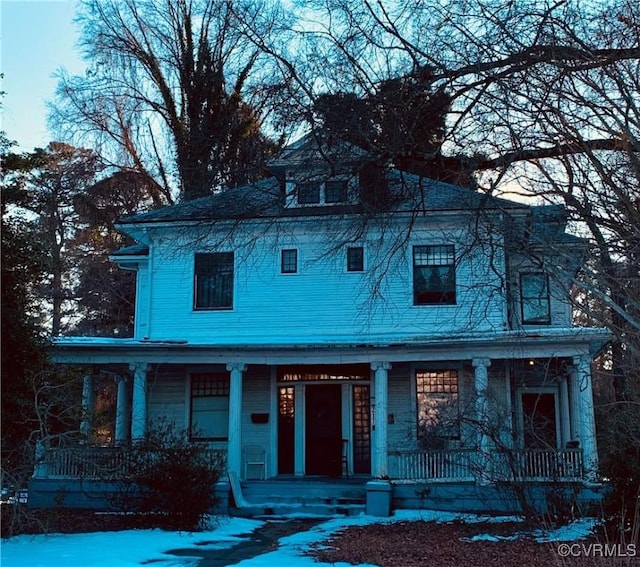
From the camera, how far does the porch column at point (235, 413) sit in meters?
16.2

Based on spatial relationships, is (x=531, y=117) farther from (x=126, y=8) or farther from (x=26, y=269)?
(x=126, y=8)

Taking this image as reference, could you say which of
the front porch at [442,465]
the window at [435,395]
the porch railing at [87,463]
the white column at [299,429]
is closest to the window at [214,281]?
the white column at [299,429]

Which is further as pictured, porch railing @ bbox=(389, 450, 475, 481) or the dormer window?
porch railing @ bbox=(389, 450, 475, 481)

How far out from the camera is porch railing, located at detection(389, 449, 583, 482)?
12.9 m

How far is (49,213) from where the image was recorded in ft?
93.1

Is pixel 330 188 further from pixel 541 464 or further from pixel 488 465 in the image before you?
pixel 541 464

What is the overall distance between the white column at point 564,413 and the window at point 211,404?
7769 mm

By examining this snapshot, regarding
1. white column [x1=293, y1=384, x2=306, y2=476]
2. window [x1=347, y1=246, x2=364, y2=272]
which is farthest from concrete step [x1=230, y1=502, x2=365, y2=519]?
window [x1=347, y1=246, x2=364, y2=272]

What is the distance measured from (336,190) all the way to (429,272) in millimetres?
8920

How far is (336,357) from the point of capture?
646 inches

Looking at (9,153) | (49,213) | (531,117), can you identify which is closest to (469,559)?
(531,117)

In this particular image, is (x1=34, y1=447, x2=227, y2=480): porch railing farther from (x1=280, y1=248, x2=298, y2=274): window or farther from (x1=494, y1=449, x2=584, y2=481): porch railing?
(x1=494, y1=449, x2=584, y2=481): porch railing

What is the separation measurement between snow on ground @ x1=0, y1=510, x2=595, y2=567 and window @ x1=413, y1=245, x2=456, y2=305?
17.6 feet

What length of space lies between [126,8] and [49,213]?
7.97 metres
